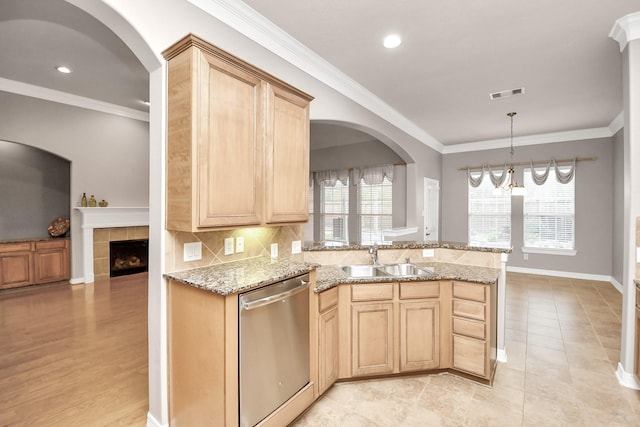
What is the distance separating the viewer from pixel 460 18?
2604mm

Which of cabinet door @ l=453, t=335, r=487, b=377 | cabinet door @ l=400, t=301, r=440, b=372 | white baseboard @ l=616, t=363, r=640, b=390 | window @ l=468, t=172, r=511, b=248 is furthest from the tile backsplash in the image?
window @ l=468, t=172, r=511, b=248

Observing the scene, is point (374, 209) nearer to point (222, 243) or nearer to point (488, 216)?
point (488, 216)

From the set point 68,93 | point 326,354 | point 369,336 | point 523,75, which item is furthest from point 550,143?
point 68,93

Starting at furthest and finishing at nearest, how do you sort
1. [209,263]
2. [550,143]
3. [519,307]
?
[550,143] < [519,307] < [209,263]

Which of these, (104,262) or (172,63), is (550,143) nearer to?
(172,63)

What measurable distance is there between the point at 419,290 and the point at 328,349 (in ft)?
3.01

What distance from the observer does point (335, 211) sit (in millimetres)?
7797

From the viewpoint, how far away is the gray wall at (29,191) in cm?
560

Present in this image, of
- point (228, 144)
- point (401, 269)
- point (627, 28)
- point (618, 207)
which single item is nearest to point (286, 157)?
point (228, 144)

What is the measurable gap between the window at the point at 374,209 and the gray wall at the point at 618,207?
3.98 meters

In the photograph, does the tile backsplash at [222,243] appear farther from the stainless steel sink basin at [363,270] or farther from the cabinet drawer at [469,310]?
the cabinet drawer at [469,310]

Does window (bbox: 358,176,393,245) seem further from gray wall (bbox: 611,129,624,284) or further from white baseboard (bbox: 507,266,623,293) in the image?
gray wall (bbox: 611,129,624,284)

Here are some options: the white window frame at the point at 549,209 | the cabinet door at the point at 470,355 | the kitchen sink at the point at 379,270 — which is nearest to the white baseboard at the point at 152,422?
the kitchen sink at the point at 379,270

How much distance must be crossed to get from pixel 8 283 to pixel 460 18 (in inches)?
285
